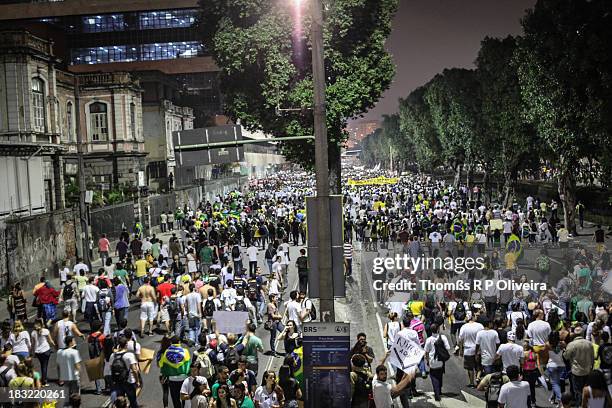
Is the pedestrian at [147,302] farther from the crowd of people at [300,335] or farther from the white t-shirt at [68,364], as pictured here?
the white t-shirt at [68,364]

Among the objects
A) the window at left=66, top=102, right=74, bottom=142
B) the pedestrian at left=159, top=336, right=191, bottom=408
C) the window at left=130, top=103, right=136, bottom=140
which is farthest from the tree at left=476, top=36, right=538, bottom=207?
the pedestrian at left=159, top=336, right=191, bottom=408

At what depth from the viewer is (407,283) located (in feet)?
49.1

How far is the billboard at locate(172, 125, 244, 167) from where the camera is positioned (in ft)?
38.1

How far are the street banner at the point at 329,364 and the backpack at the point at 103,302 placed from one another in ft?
30.1

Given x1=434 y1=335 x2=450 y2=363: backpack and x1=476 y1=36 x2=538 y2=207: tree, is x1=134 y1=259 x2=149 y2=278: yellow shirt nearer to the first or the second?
x1=434 y1=335 x2=450 y2=363: backpack

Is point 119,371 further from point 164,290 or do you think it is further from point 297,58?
point 297,58

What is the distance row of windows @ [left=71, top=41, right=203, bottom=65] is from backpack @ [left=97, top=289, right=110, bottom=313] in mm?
70062

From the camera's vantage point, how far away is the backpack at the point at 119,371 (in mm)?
10664

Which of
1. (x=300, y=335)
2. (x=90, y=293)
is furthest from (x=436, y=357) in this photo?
(x=90, y=293)

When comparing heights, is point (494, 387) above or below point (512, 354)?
below

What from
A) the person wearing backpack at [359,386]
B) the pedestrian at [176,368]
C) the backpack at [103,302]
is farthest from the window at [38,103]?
the person wearing backpack at [359,386]

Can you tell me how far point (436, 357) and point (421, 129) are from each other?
70.3 m

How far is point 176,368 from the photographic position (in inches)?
428

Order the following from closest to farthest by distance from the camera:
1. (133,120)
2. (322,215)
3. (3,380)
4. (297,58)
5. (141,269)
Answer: (322,215)
(3,380)
(141,269)
(297,58)
(133,120)
